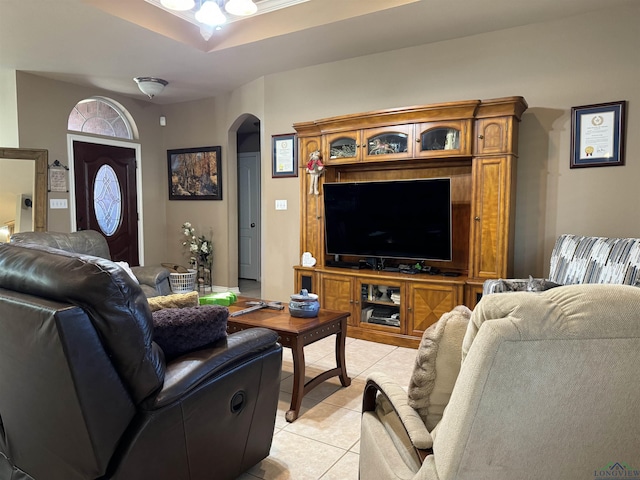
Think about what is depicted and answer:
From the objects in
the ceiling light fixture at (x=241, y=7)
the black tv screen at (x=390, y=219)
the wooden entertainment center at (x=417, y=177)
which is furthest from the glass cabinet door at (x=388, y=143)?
the ceiling light fixture at (x=241, y=7)

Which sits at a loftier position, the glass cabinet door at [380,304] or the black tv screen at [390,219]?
the black tv screen at [390,219]

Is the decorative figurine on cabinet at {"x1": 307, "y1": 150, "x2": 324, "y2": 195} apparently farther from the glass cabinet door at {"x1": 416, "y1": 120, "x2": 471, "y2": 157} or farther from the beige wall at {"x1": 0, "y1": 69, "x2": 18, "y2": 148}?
the beige wall at {"x1": 0, "y1": 69, "x2": 18, "y2": 148}

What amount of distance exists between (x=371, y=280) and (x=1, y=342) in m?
3.04

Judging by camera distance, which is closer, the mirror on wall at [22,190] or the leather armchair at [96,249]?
the leather armchair at [96,249]

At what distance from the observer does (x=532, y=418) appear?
0.90m

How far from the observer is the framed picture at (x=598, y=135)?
11.3 ft

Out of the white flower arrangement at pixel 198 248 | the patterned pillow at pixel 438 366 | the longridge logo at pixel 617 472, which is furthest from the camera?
the white flower arrangement at pixel 198 248

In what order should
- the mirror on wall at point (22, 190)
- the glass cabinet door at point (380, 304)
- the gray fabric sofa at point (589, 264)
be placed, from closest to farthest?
the gray fabric sofa at point (589, 264) → the glass cabinet door at point (380, 304) → the mirror on wall at point (22, 190)

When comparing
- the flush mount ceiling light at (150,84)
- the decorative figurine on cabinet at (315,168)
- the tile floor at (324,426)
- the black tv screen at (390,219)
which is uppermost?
the flush mount ceiling light at (150,84)

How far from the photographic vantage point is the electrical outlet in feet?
17.2

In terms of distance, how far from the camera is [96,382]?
4.31 feet

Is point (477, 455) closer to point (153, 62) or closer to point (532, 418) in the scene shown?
point (532, 418)

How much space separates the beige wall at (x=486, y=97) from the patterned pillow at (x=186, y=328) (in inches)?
121

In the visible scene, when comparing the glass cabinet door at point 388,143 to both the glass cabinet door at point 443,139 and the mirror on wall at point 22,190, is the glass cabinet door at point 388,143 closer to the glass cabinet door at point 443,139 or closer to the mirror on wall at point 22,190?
the glass cabinet door at point 443,139
